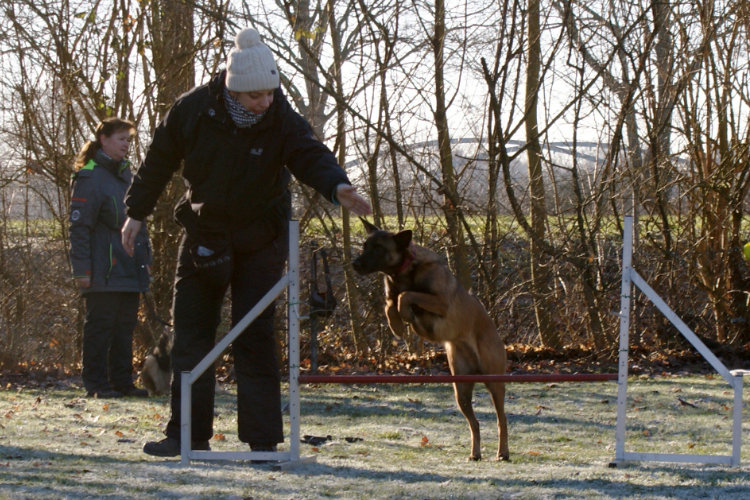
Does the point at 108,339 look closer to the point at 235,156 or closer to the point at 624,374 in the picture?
the point at 235,156

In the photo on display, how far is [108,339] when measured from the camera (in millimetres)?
7168

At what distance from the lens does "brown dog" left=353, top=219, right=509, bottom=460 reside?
5340 mm

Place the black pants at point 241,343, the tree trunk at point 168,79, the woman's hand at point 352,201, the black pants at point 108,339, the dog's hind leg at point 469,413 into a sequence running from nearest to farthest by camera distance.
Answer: the woman's hand at point 352,201
the black pants at point 241,343
the dog's hind leg at point 469,413
the black pants at point 108,339
the tree trunk at point 168,79

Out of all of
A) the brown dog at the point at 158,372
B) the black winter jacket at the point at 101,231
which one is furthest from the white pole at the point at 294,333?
the black winter jacket at the point at 101,231

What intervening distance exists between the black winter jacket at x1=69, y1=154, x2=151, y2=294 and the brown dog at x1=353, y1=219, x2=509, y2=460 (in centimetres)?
236

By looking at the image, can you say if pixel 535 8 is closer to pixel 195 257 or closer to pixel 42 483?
pixel 195 257

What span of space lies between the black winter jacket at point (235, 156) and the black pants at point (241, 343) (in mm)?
246

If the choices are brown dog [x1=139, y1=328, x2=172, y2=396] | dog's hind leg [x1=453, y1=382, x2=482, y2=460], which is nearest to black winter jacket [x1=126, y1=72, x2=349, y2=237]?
dog's hind leg [x1=453, y1=382, x2=482, y2=460]

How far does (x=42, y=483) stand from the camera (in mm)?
3881

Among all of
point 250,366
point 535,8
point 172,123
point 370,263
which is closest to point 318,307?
point 370,263

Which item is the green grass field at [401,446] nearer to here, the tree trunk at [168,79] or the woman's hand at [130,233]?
the woman's hand at [130,233]

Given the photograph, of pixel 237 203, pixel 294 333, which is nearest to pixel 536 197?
pixel 294 333

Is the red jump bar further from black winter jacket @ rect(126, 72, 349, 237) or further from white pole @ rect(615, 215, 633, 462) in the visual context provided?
black winter jacket @ rect(126, 72, 349, 237)

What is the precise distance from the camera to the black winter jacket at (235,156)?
13.9 ft
